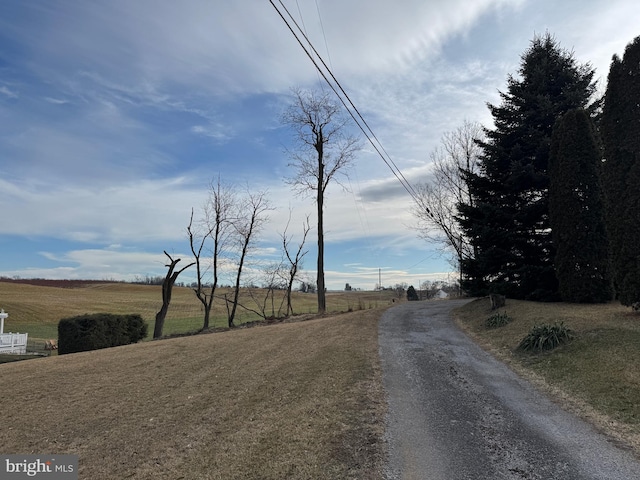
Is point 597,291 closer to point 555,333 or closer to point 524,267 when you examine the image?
point 524,267

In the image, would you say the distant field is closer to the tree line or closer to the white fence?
the white fence

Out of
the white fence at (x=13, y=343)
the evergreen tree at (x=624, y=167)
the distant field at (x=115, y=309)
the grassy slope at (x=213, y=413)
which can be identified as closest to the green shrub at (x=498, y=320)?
the evergreen tree at (x=624, y=167)

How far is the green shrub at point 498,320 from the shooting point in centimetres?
1074

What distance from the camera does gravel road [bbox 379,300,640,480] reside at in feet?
12.0

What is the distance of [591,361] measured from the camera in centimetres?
652

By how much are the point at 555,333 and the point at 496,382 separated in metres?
2.40

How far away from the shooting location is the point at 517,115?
15664mm

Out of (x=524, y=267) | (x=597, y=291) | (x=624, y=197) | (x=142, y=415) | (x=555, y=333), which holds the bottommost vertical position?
(x=142, y=415)

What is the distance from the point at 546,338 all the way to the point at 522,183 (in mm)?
8798

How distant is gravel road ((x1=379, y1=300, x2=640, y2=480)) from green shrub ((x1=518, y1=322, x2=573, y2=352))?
2.88 feet

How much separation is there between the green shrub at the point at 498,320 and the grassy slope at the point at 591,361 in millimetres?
178

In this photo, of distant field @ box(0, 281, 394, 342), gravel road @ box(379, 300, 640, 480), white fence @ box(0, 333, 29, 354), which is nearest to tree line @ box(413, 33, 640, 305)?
gravel road @ box(379, 300, 640, 480)

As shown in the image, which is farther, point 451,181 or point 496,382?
point 451,181

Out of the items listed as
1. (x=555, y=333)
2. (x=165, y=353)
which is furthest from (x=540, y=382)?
(x=165, y=353)
